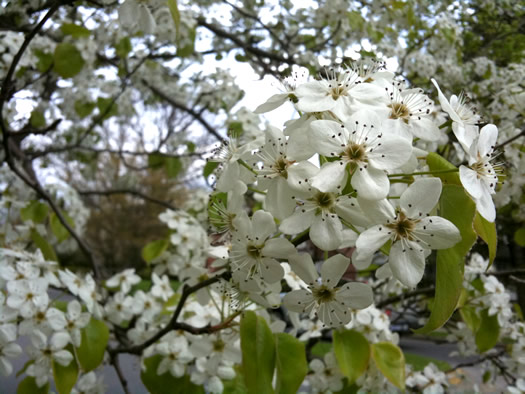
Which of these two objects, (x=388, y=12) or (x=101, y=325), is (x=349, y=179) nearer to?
(x=101, y=325)

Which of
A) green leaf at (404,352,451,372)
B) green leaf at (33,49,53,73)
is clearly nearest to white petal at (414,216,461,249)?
green leaf at (404,352,451,372)

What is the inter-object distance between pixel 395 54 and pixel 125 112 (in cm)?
246

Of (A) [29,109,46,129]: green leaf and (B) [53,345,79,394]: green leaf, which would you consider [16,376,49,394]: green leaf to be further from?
(A) [29,109,46,129]: green leaf

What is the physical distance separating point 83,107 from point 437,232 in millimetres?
3142

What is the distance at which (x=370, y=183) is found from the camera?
676 mm

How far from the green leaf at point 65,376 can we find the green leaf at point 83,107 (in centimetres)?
242

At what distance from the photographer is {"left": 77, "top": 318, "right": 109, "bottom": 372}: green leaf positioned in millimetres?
1267

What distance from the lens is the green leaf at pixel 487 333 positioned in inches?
66.6

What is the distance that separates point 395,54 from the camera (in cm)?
303

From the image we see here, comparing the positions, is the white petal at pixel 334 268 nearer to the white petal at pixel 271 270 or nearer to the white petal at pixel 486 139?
the white petal at pixel 271 270

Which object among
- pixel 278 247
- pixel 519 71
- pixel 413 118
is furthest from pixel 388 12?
pixel 278 247

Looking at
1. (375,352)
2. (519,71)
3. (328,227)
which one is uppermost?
(328,227)

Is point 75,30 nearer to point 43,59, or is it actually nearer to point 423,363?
point 43,59

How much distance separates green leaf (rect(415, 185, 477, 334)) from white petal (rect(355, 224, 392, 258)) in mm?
99
